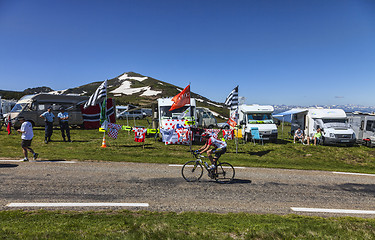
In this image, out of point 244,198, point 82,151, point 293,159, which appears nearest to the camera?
point 244,198

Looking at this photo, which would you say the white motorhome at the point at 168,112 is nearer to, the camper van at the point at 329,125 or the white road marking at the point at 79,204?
the camper van at the point at 329,125

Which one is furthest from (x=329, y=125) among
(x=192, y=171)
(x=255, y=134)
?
(x=192, y=171)

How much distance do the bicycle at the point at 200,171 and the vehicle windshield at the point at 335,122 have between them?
47.6ft

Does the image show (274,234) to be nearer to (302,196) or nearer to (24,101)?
(302,196)

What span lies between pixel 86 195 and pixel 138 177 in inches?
94.9

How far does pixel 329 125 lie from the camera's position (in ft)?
65.5

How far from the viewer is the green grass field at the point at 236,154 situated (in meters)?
12.8

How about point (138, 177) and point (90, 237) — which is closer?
point (90, 237)

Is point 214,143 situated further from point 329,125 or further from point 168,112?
point 329,125

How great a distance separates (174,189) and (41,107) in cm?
2084

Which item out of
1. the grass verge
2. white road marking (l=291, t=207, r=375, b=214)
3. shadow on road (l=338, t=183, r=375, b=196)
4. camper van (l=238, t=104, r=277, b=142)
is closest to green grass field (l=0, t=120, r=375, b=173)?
camper van (l=238, t=104, r=277, b=142)

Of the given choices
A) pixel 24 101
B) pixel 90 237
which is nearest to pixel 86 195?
pixel 90 237

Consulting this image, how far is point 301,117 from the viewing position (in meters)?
23.8

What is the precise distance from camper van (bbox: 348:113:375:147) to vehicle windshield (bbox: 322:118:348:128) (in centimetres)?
221
